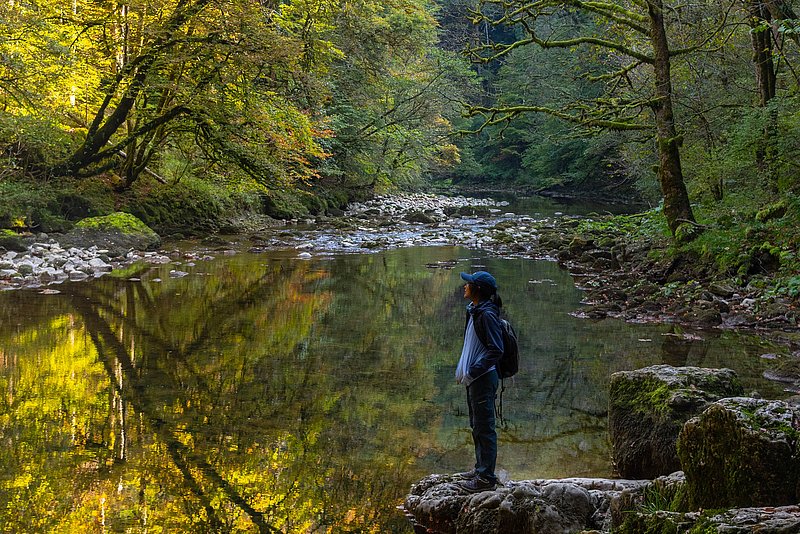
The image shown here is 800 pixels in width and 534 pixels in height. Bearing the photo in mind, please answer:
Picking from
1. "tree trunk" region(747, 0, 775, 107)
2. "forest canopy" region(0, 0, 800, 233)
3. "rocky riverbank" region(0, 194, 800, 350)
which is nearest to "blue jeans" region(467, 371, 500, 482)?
"rocky riverbank" region(0, 194, 800, 350)

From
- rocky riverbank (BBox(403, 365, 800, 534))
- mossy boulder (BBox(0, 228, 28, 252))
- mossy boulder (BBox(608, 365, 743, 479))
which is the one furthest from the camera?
mossy boulder (BBox(0, 228, 28, 252))

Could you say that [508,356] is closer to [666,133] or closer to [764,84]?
[666,133]

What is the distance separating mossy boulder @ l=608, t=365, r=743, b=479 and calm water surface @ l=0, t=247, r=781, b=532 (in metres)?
0.28

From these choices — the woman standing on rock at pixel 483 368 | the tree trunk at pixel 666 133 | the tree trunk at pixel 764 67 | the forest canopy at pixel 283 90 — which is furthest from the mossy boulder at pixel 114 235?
the tree trunk at pixel 764 67

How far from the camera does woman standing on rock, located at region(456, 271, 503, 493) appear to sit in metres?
4.80

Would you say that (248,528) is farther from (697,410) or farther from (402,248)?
(402,248)

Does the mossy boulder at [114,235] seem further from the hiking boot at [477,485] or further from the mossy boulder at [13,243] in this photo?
the hiking boot at [477,485]

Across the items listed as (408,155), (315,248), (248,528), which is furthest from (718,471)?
(408,155)

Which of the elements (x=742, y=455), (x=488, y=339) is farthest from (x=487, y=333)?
(x=742, y=455)

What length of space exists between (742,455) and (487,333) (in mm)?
1942

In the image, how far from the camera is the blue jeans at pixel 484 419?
4.82 m

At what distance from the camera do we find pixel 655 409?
5.41 meters

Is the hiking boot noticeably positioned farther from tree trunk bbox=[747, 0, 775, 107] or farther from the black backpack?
tree trunk bbox=[747, 0, 775, 107]

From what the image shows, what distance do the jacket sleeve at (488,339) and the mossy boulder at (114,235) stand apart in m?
14.5
